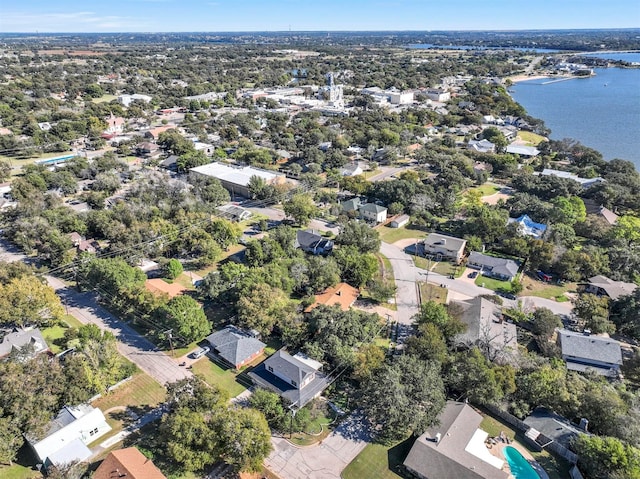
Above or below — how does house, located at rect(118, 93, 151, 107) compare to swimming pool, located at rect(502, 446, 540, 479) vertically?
above

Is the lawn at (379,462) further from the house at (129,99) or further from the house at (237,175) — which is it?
the house at (129,99)

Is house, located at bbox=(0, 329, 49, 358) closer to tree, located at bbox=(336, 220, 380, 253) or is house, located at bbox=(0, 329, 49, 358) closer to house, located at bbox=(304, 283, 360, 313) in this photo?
house, located at bbox=(304, 283, 360, 313)

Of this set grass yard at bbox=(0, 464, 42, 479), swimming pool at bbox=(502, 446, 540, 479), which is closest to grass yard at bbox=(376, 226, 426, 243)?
swimming pool at bbox=(502, 446, 540, 479)

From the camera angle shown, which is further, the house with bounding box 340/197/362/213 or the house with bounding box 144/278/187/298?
the house with bounding box 340/197/362/213

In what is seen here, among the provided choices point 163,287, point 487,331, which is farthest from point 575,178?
point 163,287

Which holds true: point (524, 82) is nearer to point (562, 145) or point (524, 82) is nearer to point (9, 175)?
point (562, 145)

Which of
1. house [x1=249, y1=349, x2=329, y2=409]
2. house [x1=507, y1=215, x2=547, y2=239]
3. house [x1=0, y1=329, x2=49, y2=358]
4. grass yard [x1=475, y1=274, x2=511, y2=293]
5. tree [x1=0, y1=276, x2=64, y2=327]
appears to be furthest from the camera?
house [x1=507, y1=215, x2=547, y2=239]
